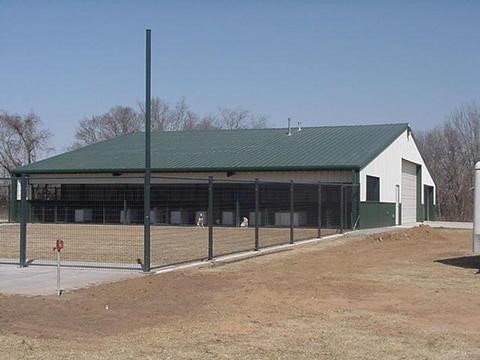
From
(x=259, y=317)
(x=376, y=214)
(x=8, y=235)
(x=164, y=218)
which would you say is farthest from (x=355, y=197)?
(x=259, y=317)

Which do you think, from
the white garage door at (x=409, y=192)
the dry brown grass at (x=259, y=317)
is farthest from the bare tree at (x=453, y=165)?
the dry brown grass at (x=259, y=317)

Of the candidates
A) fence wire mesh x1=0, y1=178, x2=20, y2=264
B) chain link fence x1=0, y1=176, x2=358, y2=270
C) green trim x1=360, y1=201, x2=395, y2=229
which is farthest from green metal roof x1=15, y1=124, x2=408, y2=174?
fence wire mesh x1=0, y1=178, x2=20, y2=264

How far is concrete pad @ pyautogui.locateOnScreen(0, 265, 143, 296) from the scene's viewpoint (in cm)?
1260

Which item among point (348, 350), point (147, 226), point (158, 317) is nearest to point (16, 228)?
point (147, 226)

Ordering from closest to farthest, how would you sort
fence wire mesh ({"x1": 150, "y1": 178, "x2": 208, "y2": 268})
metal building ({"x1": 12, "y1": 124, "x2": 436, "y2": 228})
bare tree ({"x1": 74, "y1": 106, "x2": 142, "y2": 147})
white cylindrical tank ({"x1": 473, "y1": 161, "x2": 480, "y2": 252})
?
white cylindrical tank ({"x1": 473, "y1": 161, "x2": 480, "y2": 252})
fence wire mesh ({"x1": 150, "y1": 178, "x2": 208, "y2": 268})
metal building ({"x1": 12, "y1": 124, "x2": 436, "y2": 228})
bare tree ({"x1": 74, "y1": 106, "x2": 142, "y2": 147})

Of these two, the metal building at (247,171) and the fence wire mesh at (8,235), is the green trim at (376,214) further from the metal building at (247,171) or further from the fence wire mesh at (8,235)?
the fence wire mesh at (8,235)

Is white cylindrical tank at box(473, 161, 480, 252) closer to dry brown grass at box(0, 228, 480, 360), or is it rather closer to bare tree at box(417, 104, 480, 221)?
dry brown grass at box(0, 228, 480, 360)

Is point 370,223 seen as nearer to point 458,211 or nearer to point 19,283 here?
point 19,283

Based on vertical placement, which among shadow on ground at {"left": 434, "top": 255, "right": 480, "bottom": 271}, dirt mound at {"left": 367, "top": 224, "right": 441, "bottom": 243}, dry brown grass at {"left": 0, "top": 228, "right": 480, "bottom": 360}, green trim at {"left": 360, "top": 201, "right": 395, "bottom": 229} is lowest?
dry brown grass at {"left": 0, "top": 228, "right": 480, "bottom": 360}

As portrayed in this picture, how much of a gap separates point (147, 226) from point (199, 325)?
19.1ft

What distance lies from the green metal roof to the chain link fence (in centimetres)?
111

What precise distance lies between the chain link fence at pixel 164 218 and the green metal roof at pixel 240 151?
3.65 ft

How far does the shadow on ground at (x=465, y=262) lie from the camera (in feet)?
55.5

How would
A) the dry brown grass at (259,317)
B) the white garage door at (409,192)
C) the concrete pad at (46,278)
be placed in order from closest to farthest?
1. the dry brown grass at (259,317)
2. the concrete pad at (46,278)
3. the white garage door at (409,192)
